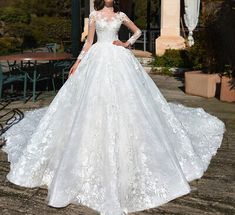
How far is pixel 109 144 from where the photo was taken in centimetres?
405

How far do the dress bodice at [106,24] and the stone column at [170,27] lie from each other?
30.5 ft

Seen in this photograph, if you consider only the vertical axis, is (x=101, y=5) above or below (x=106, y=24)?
above

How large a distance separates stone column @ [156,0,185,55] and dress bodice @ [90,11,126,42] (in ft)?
30.5

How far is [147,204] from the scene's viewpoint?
380 cm

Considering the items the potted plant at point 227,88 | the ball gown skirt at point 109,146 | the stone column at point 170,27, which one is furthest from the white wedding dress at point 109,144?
the stone column at point 170,27

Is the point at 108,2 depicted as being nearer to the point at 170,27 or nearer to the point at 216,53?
the point at 216,53

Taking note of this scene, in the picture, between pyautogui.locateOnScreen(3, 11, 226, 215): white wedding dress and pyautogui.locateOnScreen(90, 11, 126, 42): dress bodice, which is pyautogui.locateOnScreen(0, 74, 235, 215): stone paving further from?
pyautogui.locateOnScreen(90, 11, 126, 42): dress bodice

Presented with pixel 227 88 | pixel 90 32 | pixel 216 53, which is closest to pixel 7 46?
pixel 216 53

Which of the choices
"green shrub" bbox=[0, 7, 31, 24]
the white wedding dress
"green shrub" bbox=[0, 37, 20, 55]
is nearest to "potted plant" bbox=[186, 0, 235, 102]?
the white wedding dress

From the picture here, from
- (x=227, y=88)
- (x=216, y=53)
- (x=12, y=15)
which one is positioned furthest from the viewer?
(x=12, y=15)

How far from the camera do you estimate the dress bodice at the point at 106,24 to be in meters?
4.50

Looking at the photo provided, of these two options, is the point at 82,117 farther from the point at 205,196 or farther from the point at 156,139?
the point at 205,196

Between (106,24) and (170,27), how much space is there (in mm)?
9623

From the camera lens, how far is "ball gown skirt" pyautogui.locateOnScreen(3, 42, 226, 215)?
153 inches
